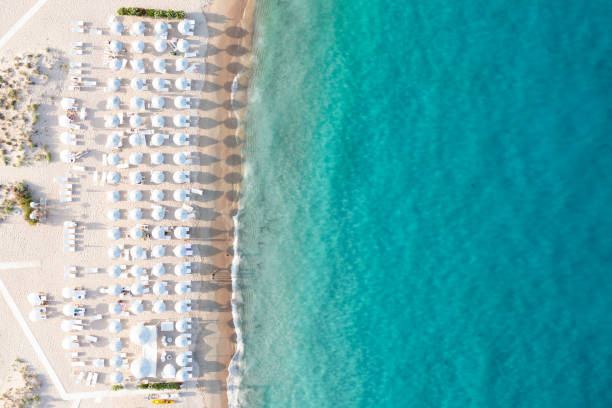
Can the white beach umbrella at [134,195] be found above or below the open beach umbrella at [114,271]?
above

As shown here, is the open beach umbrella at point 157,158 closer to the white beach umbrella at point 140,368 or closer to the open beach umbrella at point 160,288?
the open beach umbrella at point 160,288

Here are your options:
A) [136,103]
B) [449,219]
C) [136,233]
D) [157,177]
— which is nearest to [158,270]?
[136,233]

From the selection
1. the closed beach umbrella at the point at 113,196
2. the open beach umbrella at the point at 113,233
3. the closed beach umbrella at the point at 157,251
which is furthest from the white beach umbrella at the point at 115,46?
the closed beach umbrella at the point at 157,251

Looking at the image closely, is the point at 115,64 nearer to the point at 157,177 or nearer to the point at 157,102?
the point at 157,102

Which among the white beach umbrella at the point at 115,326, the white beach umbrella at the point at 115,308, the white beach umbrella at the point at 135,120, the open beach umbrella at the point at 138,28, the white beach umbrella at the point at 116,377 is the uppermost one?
the open beach umbrella at the point at 138,28

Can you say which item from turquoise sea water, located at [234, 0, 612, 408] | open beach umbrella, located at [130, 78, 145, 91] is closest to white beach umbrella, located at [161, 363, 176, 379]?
turquoise sea water, located at [234, 0, 612, 408]

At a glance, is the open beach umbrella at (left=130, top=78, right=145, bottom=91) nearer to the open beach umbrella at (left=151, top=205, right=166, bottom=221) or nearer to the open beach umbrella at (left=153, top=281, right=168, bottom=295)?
the open beach umbrella at (left=151, top=205, right=166, bottom=221)

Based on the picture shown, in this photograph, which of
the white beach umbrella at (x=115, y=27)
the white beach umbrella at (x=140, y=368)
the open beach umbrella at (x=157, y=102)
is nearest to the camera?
the white beach umbrella at (x=140, y=368)

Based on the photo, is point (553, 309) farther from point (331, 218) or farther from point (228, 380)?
point (228, 380)
